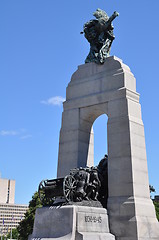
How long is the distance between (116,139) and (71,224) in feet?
17.3

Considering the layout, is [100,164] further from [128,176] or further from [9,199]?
[9,199]

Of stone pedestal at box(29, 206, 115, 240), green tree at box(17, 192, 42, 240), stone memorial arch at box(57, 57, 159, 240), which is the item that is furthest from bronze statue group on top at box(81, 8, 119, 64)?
green tree at box(17, 192, 42, 240)

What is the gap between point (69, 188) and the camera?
1452 centimetres

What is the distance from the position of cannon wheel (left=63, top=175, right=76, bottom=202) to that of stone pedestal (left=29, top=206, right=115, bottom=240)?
27.7 inches

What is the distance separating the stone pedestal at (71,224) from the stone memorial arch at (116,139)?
1.09 m

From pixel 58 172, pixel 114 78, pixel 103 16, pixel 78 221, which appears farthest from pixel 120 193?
pixel 103 16

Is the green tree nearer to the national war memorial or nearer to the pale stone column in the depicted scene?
the national war memorial

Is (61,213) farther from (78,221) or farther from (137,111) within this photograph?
(137,111)

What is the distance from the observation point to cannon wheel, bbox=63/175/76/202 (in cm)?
1434

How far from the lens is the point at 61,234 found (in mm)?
13484

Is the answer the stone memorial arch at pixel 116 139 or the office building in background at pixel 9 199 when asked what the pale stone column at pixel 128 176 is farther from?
the office building in background at pixel 9 199

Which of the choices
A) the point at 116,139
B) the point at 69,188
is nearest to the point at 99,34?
the point at 116,139

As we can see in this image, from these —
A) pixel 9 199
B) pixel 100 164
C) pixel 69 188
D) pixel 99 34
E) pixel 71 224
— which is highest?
pixel 99 34

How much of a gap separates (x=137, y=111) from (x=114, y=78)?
2.26 m
